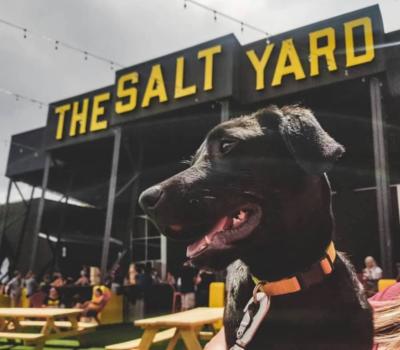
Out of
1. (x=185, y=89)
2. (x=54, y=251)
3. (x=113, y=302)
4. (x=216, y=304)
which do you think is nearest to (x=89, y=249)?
(x=54, y=251)

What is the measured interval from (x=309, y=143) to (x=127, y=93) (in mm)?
8844

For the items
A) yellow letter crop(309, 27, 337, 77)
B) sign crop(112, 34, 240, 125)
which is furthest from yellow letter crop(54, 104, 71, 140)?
yellow letter crop(309, 27, 337, 77)

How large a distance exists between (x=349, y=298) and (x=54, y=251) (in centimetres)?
1408

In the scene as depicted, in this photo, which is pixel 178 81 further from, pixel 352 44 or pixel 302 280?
pixel 302 280

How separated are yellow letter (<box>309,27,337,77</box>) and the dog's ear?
6432 millimetres

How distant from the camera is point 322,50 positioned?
699cm

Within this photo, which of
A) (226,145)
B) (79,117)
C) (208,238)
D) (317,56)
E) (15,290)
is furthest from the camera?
(79,117)

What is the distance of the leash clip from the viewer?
2.44 ft

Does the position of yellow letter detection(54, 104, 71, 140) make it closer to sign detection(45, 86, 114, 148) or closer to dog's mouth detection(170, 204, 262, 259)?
sign detection(45, 86, 114, 148)

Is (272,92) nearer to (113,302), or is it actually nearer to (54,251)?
(113,302)

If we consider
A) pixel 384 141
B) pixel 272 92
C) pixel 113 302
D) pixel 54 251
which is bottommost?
pixel 113 302

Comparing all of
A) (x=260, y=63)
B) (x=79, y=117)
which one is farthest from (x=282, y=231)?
(x=79, y=117)

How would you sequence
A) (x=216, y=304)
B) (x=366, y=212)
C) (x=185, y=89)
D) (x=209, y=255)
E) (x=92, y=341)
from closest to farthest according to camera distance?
(x=209, y=255) → (x=216, y=304) → (x=92, y=341) → (x=185, y=89) → (x=366, y=212)

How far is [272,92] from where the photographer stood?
754 cm
